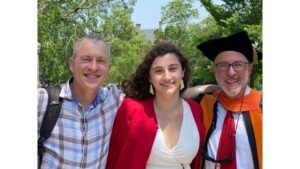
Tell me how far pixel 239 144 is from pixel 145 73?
37.8 inches

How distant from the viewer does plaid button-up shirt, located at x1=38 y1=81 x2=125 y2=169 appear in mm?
2477

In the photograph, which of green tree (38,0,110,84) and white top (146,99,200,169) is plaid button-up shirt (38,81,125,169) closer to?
white top (146,99,200,169)

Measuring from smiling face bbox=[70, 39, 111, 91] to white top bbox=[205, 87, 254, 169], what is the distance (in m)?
0.98

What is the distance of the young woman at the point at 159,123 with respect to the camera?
2.89 m

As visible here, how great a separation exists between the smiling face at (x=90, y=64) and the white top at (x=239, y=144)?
984mm

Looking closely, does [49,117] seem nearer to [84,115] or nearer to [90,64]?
[84,115]

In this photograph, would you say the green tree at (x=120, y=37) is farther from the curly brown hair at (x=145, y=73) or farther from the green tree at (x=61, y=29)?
the curly brown hair at (x=145, y=73)

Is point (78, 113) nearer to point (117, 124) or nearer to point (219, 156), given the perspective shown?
point (117, 124)

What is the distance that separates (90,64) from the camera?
2.68 m

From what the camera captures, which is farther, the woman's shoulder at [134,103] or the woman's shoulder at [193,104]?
the woman's shoulder at [193,104]

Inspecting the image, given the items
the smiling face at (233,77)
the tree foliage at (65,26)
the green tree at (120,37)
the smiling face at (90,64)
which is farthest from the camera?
→ the green tree at (120,37)

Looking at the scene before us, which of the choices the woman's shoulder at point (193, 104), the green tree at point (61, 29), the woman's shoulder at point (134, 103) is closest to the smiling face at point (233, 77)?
the woman's shoulder at point (193, 104)
